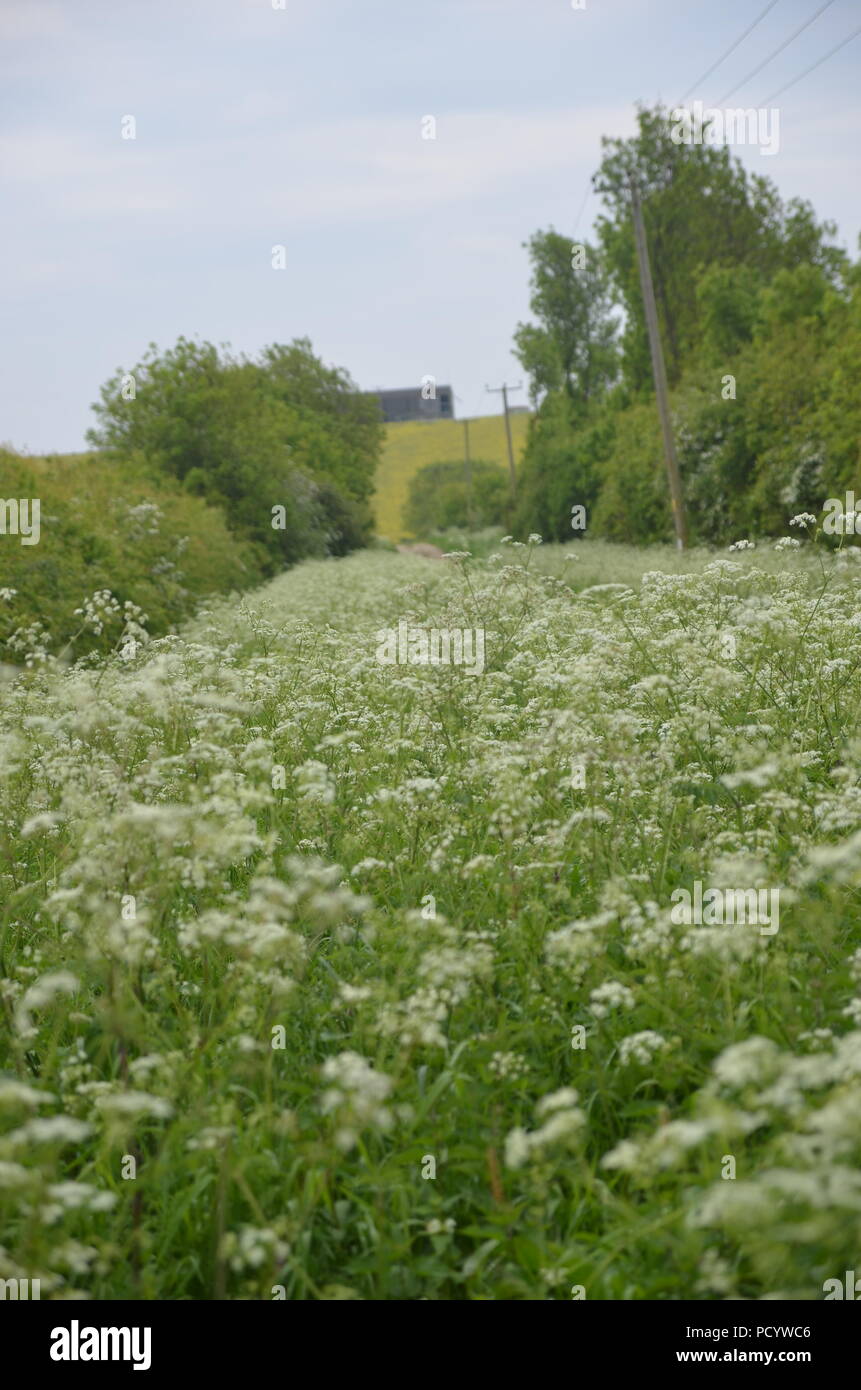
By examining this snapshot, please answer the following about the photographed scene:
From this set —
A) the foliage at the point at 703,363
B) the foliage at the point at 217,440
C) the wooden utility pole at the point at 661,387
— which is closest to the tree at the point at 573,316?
the foliage at the point at 703,363

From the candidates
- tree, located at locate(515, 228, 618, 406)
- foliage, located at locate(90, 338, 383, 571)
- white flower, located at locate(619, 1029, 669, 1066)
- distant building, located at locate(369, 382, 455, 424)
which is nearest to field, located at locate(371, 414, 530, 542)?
distant building, located at locate(369, 382, 455, 424)

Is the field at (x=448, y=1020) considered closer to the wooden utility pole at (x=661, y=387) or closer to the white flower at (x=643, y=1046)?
the white flower at (x=643, y=1046)

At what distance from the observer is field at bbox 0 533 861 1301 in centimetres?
265

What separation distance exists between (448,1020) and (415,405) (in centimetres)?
18648

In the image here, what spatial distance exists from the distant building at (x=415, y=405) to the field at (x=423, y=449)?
6.82 metres

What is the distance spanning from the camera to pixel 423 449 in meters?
145

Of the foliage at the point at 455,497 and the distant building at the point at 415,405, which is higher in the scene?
the distant building at the point at 415,405

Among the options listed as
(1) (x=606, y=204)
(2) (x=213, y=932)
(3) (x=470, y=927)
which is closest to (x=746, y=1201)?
(2) (x=213, y=932)

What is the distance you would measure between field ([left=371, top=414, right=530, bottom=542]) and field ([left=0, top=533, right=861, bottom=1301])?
11236cm

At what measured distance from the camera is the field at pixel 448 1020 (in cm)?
265

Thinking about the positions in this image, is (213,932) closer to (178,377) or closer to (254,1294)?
(254,1294)

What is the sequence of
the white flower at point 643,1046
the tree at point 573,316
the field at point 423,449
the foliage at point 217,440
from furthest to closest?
1. the field at point 423,449
2. the tree at point 573,316
3. the foliage at point 217,440
4. the white flower at point 643,1046

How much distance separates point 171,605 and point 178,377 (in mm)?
17339

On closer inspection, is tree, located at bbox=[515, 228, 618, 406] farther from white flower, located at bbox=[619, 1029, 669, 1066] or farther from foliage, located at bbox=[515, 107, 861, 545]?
white flower, located at bbox=[619, 1029, 669, 1066]
